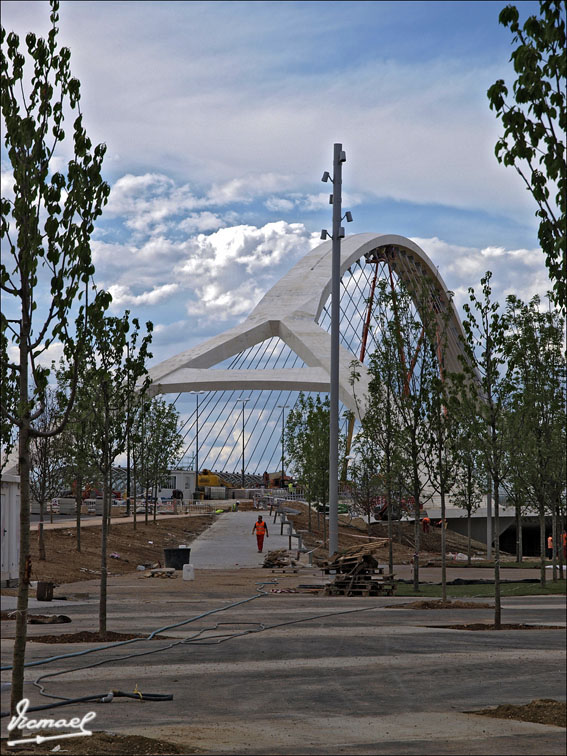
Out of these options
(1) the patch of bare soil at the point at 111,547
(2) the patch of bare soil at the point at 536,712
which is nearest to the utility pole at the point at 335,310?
(1) the patch of bare soil at the point at 111,547

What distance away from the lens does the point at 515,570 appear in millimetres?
34219

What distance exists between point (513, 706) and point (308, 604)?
36.7ft

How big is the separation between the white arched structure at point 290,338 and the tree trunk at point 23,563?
51.6 meters

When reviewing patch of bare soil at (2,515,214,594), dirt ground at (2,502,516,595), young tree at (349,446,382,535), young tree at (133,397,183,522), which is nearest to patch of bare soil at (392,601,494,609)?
dirt ground at (2,502,516,595)

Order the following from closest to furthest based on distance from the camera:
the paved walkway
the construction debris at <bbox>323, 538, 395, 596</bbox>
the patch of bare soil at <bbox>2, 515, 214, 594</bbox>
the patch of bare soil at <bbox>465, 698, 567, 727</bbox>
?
the patch of bare soil at <bbox>465, 698, 567, 727</bbox> → the construction debris at <bbox>323, 538, 395, 596</bbox> → the patch of bare soil at <bbox>2, 515, 214, 594</bbox> → the paved walkway

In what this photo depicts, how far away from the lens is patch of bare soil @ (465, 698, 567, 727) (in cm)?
829

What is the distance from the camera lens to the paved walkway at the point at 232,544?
33250 millimetres

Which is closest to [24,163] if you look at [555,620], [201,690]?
[201,690]

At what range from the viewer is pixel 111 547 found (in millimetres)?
34969

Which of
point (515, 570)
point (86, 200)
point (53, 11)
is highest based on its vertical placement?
point (53, 11)

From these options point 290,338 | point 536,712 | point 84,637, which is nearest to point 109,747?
point 536,712

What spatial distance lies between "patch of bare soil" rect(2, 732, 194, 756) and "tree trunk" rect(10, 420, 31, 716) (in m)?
0.43

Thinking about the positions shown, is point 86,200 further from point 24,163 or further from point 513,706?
point 513,706

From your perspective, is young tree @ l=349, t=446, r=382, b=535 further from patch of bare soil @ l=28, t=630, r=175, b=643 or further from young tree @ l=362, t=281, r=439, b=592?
patch of bare soil @ l=28, t=630, r=175, b=643
